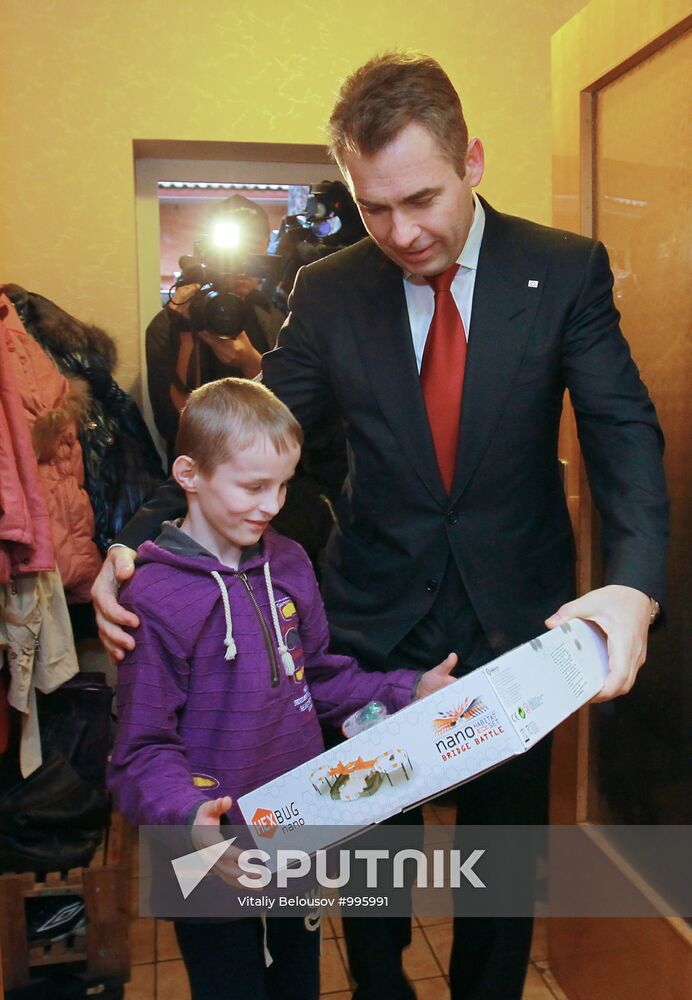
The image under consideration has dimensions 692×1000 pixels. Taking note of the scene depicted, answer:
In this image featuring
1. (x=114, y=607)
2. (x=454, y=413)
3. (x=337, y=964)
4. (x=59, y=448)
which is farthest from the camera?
(x=59, y=448)

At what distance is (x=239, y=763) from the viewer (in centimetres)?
124

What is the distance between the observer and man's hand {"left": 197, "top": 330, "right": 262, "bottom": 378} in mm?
2568

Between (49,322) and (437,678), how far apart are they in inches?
68.7

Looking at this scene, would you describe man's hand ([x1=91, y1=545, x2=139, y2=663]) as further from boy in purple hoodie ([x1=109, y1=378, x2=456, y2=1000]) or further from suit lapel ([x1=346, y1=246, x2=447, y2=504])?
suit lapel ([x1=346, y1=246, x2=447, y2=504])

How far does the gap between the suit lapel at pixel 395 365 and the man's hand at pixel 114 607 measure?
0.42 m

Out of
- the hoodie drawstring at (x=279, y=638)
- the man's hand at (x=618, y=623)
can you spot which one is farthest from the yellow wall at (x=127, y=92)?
the man's hand at (x=618, y=623)

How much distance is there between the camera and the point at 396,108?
4.11 feet

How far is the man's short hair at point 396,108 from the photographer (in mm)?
1256

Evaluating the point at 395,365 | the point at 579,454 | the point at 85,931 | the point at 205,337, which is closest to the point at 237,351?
the point at 205,337

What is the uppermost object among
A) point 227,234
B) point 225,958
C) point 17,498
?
point 227,234

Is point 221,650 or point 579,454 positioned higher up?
point 579,454

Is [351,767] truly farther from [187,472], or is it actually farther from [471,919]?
[471,919]

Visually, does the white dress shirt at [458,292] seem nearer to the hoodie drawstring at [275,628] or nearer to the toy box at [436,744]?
the hoodie drawstring at [275,628]

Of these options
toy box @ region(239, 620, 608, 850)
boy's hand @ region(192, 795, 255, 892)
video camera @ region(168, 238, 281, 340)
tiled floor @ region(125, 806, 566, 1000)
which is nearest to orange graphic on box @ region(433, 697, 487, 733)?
toy box @ region(239, 620, 608, 850)
